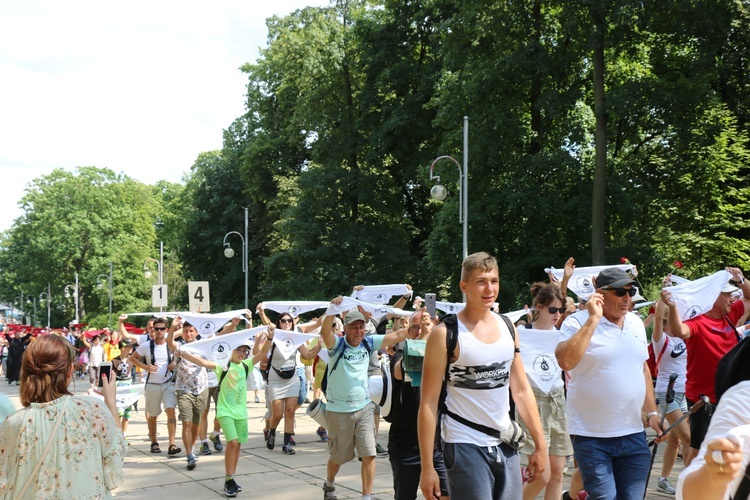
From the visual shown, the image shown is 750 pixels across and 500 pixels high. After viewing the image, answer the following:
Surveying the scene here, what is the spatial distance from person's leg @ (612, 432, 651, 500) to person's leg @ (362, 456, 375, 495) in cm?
307

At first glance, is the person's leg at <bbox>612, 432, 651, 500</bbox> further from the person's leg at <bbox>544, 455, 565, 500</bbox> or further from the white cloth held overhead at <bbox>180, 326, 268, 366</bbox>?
the white cloth held overhead at <bbox>180, 326, 268, 366</bbox>

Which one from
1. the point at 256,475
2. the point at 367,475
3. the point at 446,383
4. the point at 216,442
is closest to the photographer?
the point at 446,383

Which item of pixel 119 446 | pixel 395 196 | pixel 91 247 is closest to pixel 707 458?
pixel 119 446

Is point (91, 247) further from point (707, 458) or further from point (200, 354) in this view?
point (707, 458)

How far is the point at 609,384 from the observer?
17.0 feet

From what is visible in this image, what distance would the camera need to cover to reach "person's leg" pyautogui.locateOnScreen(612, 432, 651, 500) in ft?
16.8

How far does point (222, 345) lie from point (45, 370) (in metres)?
6.22

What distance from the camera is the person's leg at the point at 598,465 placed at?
505 centimetres

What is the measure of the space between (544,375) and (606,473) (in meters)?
2.08

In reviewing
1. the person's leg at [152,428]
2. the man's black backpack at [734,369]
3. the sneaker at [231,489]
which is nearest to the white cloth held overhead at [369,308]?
the sneaker at [231,489]

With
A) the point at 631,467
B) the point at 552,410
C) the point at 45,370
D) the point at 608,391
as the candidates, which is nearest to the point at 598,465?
the point at 631,467

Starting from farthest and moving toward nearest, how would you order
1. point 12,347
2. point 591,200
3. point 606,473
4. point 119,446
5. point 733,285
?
1. point 12,347
2. point 591,200
3. point 733,285
4. point 606,473
5. point 119,446

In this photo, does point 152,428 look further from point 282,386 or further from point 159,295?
point 159,295

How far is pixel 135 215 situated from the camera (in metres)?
75.7
